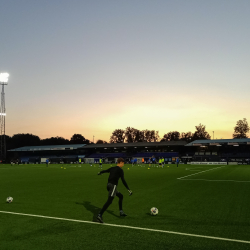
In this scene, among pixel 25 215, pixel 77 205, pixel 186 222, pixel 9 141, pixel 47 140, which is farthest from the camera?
pixel 47 140

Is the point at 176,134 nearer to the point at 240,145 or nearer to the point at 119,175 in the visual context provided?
the point at 240,145

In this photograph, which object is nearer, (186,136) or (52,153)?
(52,153)

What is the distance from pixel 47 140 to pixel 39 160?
74511 mm

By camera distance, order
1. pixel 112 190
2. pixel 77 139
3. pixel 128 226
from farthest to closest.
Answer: pixel 77 139 < pixel 112 190 < pixel 128 226

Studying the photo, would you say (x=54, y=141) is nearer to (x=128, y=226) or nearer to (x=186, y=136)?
(x=186, y=136)

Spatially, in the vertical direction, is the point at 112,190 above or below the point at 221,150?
above

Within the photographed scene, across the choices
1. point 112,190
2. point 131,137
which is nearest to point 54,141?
point 131,137

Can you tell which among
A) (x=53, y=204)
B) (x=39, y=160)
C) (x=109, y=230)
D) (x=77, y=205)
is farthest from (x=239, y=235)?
(x=39, y=160)

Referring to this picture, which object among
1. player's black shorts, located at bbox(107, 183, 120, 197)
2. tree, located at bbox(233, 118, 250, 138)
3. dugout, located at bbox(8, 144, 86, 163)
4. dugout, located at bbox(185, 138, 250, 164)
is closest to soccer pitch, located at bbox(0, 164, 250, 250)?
player's black shorts, located at bbox(107, 183, 120, 197)

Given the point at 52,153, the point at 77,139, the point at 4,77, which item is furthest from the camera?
the point at 77,139

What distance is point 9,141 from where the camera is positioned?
156125 millimetres

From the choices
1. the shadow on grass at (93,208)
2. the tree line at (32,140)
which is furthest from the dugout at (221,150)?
the tree line at (32,140)

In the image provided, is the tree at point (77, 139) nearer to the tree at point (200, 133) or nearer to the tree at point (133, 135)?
the tree at point (133, 135)

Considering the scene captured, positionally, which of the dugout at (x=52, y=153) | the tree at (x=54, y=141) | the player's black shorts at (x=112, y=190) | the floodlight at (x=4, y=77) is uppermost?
the floodlight at (x=4, y=77)
